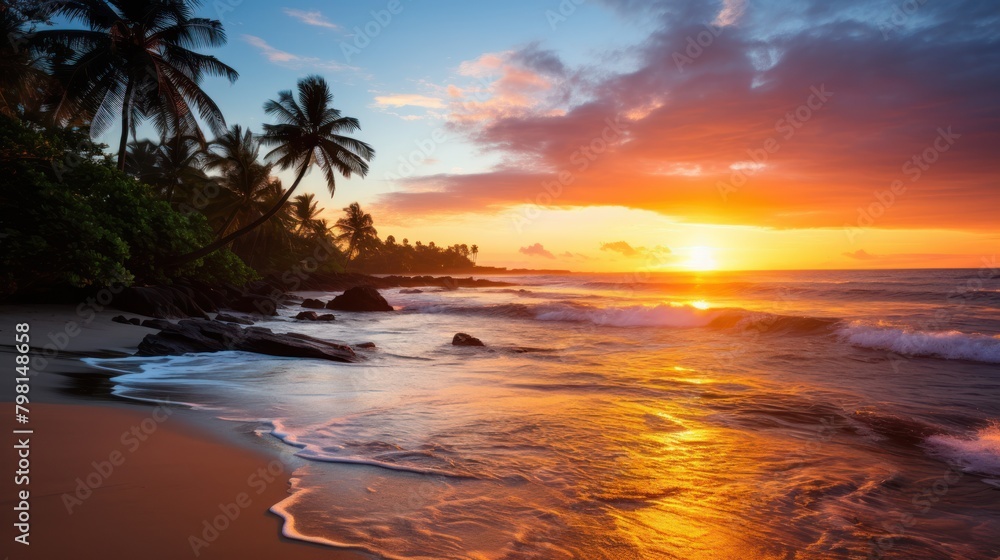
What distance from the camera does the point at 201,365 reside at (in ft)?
29.5

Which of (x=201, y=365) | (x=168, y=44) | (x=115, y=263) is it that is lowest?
(x=201, y=365)

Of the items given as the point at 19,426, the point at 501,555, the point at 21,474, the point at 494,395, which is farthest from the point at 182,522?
the point at 494,395

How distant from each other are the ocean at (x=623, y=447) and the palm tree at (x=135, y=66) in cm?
1392

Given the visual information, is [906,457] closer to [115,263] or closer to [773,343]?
[773,343]

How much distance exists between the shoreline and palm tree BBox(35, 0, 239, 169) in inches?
656

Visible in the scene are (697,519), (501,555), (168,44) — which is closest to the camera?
(501,555)

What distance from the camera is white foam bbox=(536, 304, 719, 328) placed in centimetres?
2083

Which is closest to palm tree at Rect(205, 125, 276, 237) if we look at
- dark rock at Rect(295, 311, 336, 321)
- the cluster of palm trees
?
the cluster of palm trees

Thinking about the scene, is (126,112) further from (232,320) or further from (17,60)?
(232,320)

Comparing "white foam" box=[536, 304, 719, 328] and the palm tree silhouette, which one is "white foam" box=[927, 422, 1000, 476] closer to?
"white foam" box=[536, 304, 719, 328]

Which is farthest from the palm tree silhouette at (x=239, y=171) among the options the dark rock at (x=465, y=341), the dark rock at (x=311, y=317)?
the dark rock at (x=465, y=341)

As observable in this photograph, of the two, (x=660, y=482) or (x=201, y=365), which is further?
(x=201, y=365)

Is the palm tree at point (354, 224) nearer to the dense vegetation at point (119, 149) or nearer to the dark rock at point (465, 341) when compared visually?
the dense vegetation at point (119, 149)

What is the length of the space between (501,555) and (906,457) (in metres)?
4.70
